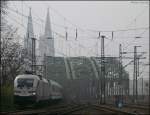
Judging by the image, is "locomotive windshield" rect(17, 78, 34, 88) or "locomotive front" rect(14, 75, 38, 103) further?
"locomotive windshield" rect(17, 78, 34, 88)

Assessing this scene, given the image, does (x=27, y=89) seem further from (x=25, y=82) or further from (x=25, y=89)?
(x=25, y=82)

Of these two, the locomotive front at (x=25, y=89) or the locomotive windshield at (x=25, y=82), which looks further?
the locomotive windshield at (x=25, y=82)

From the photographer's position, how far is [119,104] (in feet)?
110

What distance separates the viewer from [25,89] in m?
30.9

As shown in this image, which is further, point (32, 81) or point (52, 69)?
point (52, 69)

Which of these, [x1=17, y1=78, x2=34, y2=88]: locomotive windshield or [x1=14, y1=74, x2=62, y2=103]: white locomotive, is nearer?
[x1=14, y1=74, x2=62, y2=103]: white locomotive

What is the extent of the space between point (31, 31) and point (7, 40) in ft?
10.5

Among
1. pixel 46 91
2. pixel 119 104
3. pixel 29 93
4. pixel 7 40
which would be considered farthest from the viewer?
pixel 7 40

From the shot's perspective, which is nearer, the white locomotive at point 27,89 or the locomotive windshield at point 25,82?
the white locomotive at point 27,89

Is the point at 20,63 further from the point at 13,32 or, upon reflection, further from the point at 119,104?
the point at 119,104

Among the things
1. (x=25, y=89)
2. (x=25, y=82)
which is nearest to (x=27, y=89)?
(x=25, y=89)

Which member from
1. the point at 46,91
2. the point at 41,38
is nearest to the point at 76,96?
the point at 41,38

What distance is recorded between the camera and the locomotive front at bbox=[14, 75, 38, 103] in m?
30.6

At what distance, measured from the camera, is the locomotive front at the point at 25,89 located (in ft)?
100
